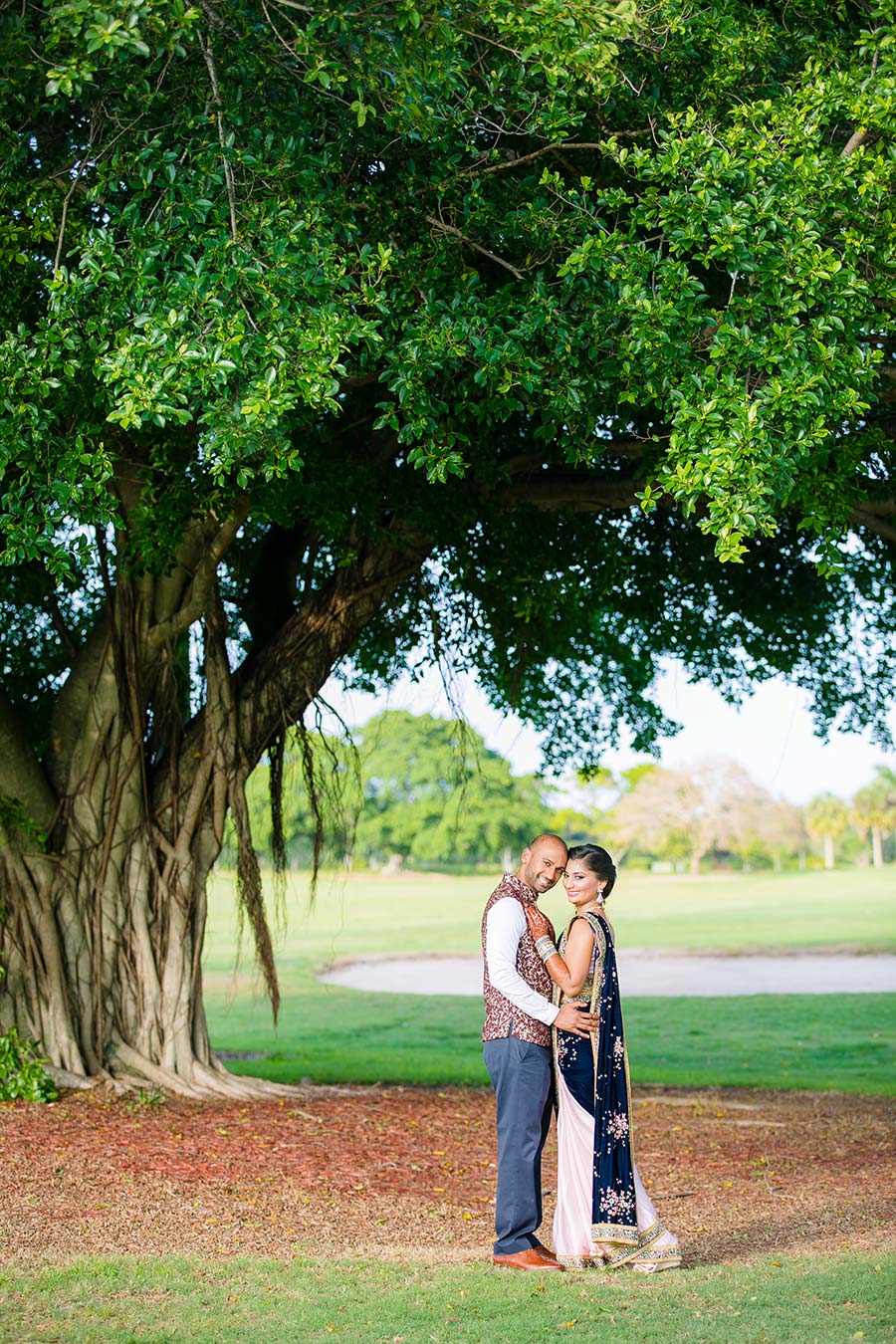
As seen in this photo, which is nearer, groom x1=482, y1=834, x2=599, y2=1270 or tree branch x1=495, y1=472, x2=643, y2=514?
groom x1=482, y1=834, x2=599, y2=1270

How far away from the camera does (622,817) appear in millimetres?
64125

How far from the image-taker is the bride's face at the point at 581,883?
18.9 feet

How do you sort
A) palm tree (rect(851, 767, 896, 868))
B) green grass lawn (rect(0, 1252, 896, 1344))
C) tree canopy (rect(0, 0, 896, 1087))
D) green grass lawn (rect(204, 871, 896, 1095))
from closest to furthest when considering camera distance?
1. green grass lawn (rect(0, 1252, 896, 1344))
2. tree canopy (rect(0, 0, 896, 1087))
3. green grass lawn (rect(204, 871, 896, 1095))
4. palm tree (rect(851, 767, 896, 868))

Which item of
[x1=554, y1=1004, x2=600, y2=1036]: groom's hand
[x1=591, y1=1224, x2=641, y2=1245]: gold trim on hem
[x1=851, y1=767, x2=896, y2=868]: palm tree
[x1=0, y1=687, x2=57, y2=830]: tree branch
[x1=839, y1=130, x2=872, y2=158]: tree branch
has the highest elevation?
[x1=839, y1=130, x2=872, y2=158]: tree branch

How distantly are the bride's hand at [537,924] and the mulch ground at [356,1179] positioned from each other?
5.11ft

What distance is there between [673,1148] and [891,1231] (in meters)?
2.68

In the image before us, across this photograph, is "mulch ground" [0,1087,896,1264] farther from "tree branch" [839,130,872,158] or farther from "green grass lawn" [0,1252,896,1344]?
"tree branch" [839,130,872,158]

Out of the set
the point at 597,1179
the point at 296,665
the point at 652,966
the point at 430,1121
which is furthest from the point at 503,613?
the point at 652,966

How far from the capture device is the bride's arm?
5699mm

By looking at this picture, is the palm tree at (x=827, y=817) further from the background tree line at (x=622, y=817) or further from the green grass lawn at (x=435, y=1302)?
the green grass lawn at (x=435, y=1302)

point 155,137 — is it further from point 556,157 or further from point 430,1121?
point 430,1121

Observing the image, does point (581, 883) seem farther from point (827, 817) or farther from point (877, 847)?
point (877, 847)

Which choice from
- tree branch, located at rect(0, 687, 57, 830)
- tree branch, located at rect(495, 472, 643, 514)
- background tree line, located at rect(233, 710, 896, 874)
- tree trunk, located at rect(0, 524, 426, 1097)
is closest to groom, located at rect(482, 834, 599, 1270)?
tree trunk, located at rect(0, 524, 426, 1097)

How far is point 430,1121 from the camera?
10.0 metres
